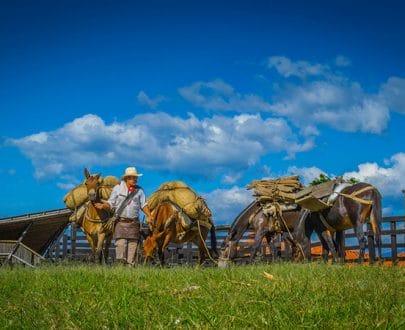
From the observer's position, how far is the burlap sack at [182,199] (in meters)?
14.6

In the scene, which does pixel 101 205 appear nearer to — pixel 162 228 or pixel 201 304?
pixel 162 228

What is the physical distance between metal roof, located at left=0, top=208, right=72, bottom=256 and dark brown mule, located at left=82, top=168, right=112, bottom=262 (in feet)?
15.4

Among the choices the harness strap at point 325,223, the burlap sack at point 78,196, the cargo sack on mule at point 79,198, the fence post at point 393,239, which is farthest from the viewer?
the fence post at point 393,239

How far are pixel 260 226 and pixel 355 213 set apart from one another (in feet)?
10.2

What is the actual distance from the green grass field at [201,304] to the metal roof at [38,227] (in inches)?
506

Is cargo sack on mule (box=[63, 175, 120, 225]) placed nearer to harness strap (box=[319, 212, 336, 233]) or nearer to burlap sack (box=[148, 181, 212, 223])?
burlap sack (box=[148, 181, 212, 223])

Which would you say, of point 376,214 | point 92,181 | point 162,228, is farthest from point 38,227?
point 376,214

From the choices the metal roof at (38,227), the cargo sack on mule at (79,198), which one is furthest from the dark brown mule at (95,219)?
the metal roof at (38,227)

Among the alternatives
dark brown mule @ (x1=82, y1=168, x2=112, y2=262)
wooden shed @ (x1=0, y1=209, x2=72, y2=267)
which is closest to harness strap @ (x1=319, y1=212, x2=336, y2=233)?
dark brown mule @ (x1=82, y1=168, x2=112, y2=262)

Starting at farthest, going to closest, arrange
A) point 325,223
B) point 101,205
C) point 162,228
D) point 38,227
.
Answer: point 38,227 < point 325,223 < point 162,228 < point 101,205

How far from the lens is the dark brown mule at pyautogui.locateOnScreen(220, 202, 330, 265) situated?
52.3ft

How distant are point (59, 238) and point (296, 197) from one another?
44.8ft

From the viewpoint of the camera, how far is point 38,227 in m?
20.6

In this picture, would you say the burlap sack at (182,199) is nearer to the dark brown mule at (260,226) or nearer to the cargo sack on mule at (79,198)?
the cargo sack on mule at (79,198)
